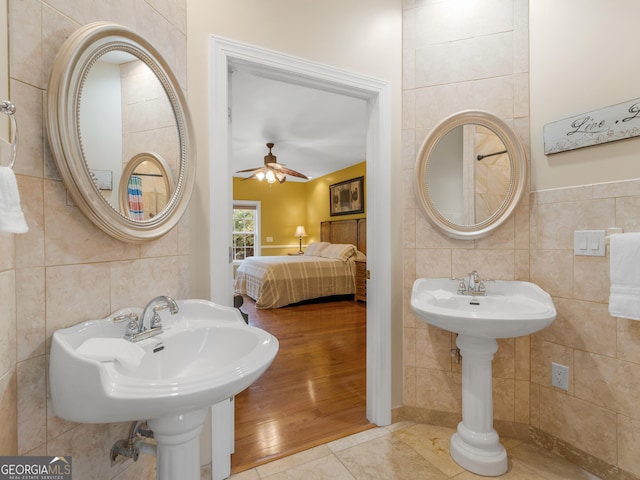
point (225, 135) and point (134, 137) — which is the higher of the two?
point (225, 135)

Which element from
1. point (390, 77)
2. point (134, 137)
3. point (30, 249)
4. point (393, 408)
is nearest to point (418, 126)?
point (390, 77)

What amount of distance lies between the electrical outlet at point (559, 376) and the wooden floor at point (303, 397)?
1.08 metres

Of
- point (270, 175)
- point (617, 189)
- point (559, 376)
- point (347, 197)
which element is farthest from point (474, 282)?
point (347, 197)

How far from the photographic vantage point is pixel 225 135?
4.84 feet

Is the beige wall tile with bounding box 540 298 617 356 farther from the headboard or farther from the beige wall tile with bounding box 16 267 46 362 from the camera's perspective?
the headboard

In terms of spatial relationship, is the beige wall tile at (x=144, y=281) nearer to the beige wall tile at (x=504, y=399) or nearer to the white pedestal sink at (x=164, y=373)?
the white pedestal sink at (x=164, y=373)

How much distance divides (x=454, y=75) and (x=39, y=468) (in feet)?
7.99

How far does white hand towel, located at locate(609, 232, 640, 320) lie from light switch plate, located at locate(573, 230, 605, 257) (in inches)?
5.0

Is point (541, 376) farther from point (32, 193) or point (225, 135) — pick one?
point (32, 193)

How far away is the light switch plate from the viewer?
143cm

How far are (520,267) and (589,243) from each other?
0.34m

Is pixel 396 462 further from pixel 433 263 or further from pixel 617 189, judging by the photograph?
pixel 617 189

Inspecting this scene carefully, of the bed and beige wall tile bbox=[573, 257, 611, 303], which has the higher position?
beige wall tile bbox=[573, 257, 611, 303]

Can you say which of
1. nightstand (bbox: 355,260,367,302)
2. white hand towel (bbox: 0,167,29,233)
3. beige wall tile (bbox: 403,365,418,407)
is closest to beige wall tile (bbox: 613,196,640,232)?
beige wall tile (bbox: 403,365,418,407)
